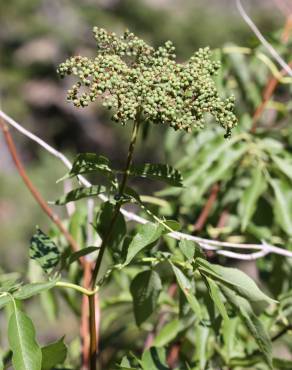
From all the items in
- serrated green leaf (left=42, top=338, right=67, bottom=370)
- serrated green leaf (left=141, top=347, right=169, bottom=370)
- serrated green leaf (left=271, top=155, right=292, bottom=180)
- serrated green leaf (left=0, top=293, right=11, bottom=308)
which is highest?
serrated green leaf (left=271, top=155, right=292, bottom=180)

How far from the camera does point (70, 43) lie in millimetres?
17781

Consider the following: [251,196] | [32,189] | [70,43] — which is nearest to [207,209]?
[251,196]

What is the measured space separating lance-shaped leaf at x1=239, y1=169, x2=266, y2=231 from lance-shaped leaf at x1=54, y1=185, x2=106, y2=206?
0.74 meters

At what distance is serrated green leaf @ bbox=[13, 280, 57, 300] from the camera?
126 cm

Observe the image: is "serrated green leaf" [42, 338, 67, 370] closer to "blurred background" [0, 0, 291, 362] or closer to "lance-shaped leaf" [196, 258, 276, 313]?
"lance-shaped leaf" [196, 258, 276, 313]

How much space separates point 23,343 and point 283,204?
3.62ft

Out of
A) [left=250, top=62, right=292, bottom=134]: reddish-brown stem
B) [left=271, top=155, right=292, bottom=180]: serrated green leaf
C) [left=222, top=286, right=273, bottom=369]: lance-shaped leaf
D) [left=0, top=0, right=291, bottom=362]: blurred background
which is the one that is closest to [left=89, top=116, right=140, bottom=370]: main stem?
[left=222, top=286, right=273, bottom=369]: lance-shaped leaf

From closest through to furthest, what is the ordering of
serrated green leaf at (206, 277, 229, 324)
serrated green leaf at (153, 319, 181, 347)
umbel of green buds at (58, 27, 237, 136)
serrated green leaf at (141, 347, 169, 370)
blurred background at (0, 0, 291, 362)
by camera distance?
1. umbel of green buds at (58, 27, 237, 136)
2. serrated green leaf at (206, 277, 229, 324)
3. serrated green leaf at (141, 347, 169, 370)
4. serrated green leaf at (153, 319, 181, 347)
5. blurred background at (0, 0, 291, 362)

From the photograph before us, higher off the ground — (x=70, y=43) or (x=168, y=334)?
(x=70, y=43)

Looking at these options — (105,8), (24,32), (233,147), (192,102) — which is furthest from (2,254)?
(192,102)

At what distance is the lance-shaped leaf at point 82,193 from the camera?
1.37 m

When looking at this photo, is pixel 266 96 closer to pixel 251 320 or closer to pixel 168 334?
pixel 168 334

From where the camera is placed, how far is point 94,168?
4.30 ft

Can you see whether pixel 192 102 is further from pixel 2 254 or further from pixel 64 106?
pixel 64 106
